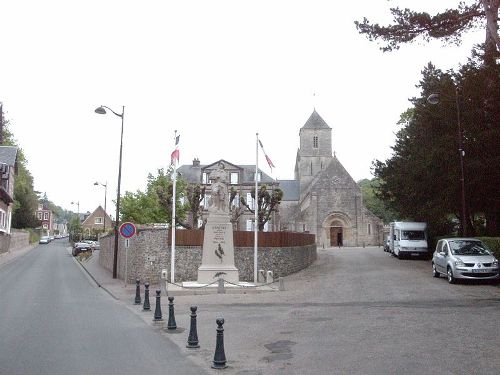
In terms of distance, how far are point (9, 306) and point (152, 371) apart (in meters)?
9.22

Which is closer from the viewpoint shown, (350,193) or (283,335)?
(283,335)

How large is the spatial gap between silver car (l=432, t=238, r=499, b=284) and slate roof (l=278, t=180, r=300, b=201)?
56.7 meters

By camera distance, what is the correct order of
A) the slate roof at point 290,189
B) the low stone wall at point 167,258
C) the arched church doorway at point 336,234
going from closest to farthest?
1. the low stone wall at point 167,258
2. the arched church doorway at point 336,234
3. the slate roof at point 290,189

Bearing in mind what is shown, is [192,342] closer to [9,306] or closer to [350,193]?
[9,306]

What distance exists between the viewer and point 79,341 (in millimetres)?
9375

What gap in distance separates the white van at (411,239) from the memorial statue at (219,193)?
621 inches

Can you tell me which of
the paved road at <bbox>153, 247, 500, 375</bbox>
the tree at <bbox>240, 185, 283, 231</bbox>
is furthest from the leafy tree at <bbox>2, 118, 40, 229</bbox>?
the paved road at <bbox>153, 247, 500, 375</bbox>

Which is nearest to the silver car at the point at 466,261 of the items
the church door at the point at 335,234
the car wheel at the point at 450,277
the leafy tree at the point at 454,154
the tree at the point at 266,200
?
the car wheel at the point at 450,277

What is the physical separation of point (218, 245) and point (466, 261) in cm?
972

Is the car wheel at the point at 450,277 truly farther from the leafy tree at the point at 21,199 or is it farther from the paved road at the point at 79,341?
the leafy tree at the point at 21,199

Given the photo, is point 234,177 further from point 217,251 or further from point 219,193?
point 217,251

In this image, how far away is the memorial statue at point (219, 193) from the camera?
21359mm

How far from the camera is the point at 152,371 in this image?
727 centimetres

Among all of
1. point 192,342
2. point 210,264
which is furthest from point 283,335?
point 210,264
